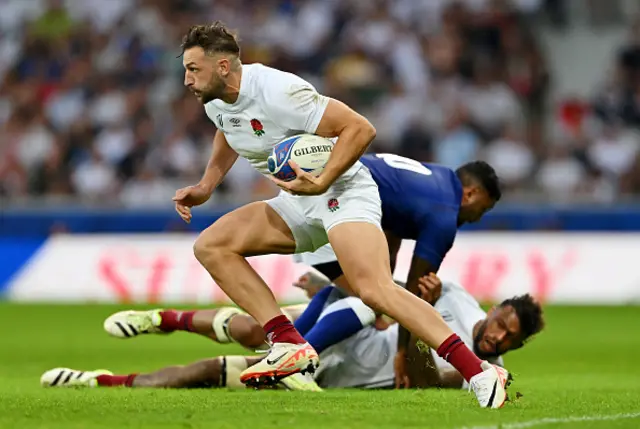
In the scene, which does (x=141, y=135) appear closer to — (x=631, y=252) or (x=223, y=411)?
(x=631, y=252)

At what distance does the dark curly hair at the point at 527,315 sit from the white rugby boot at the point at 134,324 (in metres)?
2.43

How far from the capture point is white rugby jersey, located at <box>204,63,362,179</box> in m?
7.13

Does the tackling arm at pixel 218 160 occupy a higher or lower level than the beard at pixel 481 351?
higher

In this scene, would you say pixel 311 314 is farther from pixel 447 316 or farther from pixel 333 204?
pixel 333 204

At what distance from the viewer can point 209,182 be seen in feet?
25.8

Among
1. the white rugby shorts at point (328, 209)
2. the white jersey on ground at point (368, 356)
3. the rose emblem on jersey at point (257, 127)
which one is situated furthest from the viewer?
the white jersey on ground at point (368, 356)

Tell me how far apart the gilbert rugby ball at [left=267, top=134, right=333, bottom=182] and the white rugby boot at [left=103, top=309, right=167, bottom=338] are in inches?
76.7

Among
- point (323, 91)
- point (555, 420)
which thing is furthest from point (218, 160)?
point (323, 91)

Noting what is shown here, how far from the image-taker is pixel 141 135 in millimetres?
19984

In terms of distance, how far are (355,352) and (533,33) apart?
13417 millimetres

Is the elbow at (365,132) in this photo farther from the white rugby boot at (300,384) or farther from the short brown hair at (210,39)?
the white rugby boot at (300,384)

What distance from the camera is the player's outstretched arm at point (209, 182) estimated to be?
7.77 m

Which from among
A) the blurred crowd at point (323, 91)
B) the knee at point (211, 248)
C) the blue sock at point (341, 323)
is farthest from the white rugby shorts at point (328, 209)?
the blurred crowd at point (323, 91)

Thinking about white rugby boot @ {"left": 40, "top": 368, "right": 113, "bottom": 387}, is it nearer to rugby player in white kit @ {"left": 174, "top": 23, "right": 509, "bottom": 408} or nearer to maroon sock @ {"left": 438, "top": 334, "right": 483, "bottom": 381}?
rugby player in white kit @ {"left": 174, "top": 23, "right": 509, "bottom": 408}
